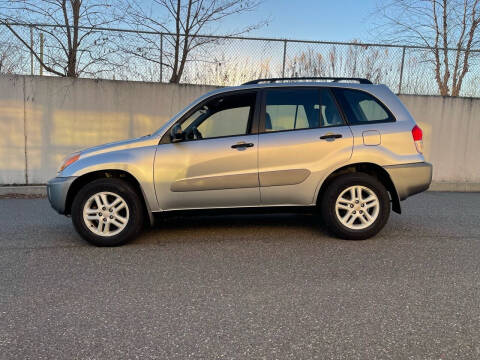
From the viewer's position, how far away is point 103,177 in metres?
4.55

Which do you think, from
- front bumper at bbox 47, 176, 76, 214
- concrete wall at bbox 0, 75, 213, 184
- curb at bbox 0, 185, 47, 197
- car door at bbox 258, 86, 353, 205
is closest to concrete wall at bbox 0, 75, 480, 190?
concrete wall at bbox 0, 75, 213, 184

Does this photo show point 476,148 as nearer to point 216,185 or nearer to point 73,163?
point 216,185

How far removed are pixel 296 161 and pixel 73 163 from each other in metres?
2.64

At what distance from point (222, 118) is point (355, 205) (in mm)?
1943

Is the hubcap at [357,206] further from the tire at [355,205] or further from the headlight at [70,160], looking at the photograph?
the headlight at [70,160]

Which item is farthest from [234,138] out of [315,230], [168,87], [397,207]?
[168,87]

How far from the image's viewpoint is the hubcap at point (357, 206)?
4496 mm

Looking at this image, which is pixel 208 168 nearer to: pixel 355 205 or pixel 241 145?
pixel 241 145

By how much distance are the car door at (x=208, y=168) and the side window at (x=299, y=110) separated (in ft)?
0.83

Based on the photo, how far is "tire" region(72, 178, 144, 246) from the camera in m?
4.32

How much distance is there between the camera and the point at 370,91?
4.70 meters

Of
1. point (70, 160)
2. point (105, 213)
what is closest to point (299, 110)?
point (105, 213)

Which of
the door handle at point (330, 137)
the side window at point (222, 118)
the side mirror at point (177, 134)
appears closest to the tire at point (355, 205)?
the door handle at point (330, 137)

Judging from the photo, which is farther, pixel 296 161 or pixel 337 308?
pixel 296 161
